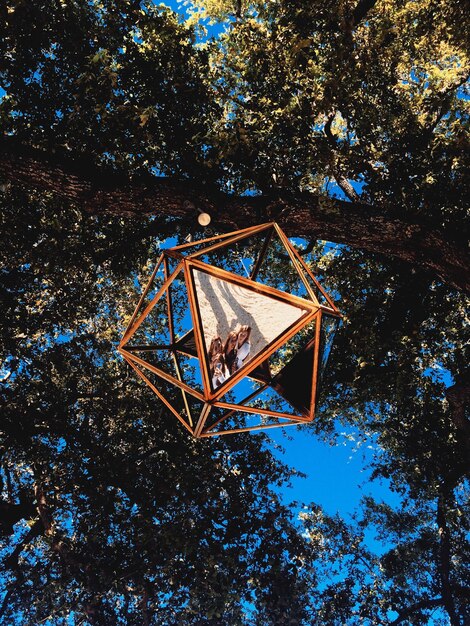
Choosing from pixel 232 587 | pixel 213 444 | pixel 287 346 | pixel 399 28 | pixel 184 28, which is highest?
pixel 399 28

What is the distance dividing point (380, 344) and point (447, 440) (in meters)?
4.47

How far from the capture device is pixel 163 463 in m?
12.0

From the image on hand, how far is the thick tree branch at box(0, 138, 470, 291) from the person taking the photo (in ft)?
22.7

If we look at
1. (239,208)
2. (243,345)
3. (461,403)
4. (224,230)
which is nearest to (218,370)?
(243,345)

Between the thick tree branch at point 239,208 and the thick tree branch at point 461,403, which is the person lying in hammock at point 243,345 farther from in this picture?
the thick tree branch at point 461,403

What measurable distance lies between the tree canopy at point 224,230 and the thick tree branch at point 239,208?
0.03 metres

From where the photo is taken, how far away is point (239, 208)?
24.1 ft

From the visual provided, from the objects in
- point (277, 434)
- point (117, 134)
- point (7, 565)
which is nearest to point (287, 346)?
point (277, 434)

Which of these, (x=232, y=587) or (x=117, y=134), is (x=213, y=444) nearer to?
(x=232, y=587)

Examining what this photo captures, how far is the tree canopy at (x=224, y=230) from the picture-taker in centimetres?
757

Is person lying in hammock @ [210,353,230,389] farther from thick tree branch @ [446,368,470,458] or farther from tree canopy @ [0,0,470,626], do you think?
thick tree branch @ [446,368,470,458]

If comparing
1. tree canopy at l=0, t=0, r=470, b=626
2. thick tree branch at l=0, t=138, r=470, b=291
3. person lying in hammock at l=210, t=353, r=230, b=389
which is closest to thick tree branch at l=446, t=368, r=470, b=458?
tree canopy at l=0, t=0, r=470, b=626

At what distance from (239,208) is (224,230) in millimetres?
707

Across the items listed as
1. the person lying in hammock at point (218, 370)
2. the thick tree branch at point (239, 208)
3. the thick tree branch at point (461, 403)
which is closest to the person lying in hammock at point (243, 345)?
the person lying in hammock at point (218, 370)
